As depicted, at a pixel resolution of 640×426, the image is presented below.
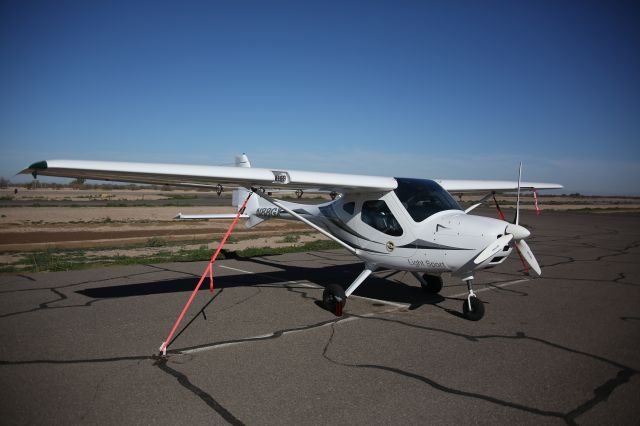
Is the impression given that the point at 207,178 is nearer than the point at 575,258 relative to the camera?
Yes

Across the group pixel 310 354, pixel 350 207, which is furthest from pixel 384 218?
pixel 310 354

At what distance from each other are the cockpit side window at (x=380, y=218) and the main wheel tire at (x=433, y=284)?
7.01 ft

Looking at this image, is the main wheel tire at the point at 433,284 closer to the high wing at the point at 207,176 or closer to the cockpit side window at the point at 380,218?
the cockpit side window at the point at 380,218

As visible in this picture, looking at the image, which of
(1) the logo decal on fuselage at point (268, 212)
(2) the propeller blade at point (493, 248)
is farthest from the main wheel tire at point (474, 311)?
(1) the logo decal on fuselage at point (268, 212)

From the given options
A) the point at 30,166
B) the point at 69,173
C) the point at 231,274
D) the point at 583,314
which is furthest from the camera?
the point at 231,274

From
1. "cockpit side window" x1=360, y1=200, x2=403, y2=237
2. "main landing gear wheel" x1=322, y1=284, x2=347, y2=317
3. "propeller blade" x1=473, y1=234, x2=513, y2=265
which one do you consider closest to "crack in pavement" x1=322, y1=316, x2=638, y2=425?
"main landing gear wheel" x1=322, y1=284, x2=347, y2=317

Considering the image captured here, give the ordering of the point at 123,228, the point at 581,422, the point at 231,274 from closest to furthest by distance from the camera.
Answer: the point at 581,422
the point at 231,274
the point at 123,228

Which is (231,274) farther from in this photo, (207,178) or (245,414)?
(245,414)

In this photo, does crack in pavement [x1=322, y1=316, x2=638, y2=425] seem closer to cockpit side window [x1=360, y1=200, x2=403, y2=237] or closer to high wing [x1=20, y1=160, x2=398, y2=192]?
cockpit side window [x1=360, y1=200, x2=403, y2=237]

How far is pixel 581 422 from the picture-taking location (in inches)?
165

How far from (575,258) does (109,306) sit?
1434cm

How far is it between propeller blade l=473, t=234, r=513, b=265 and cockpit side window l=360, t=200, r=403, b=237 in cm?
156

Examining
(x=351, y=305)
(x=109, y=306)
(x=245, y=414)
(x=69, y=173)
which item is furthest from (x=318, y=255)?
(x=245, y=414)

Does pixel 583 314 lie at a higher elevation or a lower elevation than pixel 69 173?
lower
